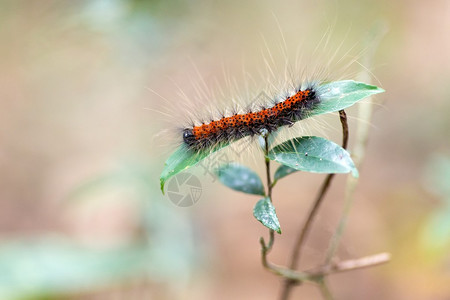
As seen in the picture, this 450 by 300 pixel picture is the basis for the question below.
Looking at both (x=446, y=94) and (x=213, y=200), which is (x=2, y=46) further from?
(x=446, y=94)

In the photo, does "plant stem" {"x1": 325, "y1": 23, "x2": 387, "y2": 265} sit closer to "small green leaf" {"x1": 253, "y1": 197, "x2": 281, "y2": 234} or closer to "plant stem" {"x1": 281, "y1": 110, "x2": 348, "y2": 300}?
"plant stem" {"x1": 281, "y1": 110, "x2": 348, "y2": 300}

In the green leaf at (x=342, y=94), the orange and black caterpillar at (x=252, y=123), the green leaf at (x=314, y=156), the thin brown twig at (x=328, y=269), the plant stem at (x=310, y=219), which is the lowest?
the thin brown twig at (x=328, y=269)

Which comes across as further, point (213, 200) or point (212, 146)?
point (213, 200)

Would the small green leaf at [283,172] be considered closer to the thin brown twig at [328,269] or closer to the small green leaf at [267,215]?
the small green leaf at [267,215]

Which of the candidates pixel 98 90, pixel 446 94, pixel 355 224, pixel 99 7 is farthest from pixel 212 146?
pixel 98 90

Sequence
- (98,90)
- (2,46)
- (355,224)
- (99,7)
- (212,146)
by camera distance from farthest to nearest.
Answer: (2,46)
(98,90)
(355,224)
(99,7)
(212,146)

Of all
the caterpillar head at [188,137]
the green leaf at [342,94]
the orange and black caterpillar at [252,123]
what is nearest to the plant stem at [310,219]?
the green leaf at [342,94]

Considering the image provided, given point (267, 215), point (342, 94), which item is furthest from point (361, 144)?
point (267, 215)

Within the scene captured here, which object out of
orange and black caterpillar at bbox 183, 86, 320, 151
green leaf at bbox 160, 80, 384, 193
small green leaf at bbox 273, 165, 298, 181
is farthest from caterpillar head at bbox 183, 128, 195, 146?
small green leaf at bbox 273, 165, 298, 181

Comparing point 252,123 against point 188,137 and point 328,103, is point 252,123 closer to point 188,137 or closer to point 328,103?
point 188,137
